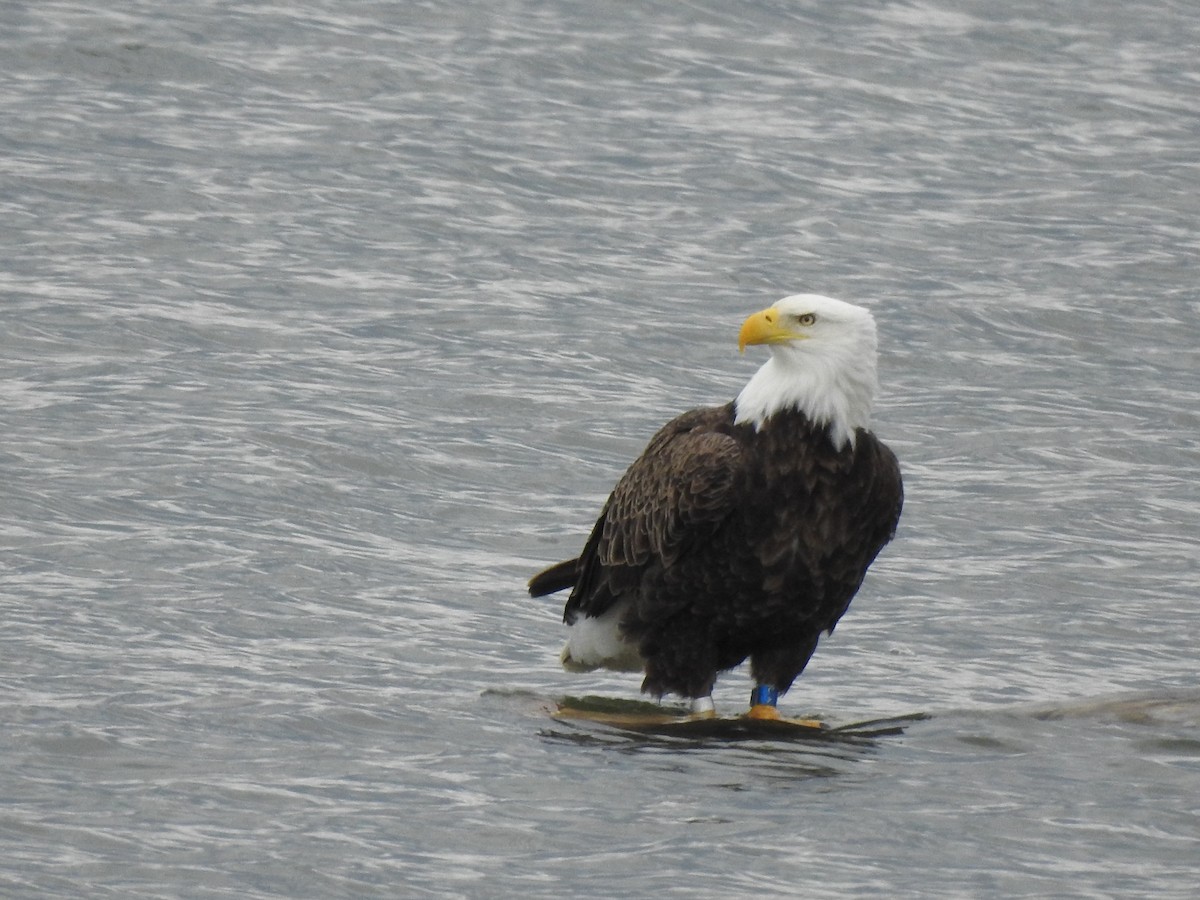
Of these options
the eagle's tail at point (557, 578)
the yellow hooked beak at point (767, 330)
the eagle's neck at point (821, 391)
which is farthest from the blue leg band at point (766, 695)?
the yellow hooked beak at point (767, 330)

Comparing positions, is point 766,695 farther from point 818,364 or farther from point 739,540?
point 818,364

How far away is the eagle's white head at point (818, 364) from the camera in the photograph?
7215 millimetres

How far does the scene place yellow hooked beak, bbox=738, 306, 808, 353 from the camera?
7.16 m

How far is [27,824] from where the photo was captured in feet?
19.7

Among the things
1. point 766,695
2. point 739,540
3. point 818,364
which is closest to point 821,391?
point 818,364

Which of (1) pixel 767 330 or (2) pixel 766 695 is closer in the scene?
(1) pixel 767 330

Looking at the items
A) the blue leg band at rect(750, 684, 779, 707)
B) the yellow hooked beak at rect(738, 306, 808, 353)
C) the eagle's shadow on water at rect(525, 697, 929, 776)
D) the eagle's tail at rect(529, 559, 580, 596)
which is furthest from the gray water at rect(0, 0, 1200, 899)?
the yellow hooked beak at rect(738, 306, 808, 353)

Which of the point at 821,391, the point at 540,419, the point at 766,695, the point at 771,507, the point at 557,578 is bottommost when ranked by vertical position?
the point at 540,419

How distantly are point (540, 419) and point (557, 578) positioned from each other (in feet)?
15.3

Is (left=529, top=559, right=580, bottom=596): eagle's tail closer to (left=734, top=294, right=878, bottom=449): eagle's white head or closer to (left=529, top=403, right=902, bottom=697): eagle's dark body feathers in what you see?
(left=529, top=403, right=902, bottom=697): eagle's dark body feathers

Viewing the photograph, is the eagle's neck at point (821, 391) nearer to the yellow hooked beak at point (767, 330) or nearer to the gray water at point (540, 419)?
the yellow hooked beak at point (767, 330)

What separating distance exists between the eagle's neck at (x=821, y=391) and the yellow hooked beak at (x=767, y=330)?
0.06 metres

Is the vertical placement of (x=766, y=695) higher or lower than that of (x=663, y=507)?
lower

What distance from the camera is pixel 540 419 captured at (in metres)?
12.8
